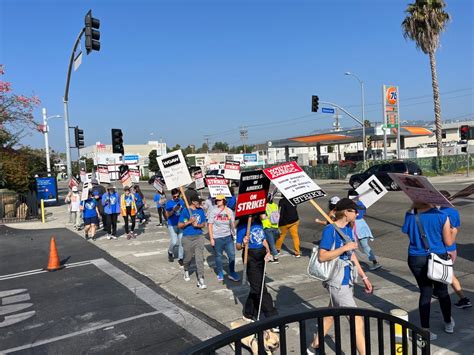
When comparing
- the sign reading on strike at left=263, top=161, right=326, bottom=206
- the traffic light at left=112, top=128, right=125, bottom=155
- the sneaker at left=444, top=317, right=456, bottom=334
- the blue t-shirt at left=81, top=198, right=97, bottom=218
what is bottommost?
the sneaker at left=444, top=317, right=456, bottom=334

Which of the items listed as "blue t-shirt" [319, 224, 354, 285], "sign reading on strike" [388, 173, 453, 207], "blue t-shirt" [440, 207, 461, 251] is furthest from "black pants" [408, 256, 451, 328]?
"blue t-shirt" [319, 224, 354, 285]

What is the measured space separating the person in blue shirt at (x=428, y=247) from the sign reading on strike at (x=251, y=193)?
204 cm

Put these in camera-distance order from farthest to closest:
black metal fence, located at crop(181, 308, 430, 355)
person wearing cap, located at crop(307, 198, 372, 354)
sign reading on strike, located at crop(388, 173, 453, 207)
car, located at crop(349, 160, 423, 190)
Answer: car, located at crop(349, 160, 423, 190) → sign reading on strike, located at crop(388, 173, 453, 207) → person wearing cap, located at crop(307, 198, 372, 354) → black metal fence, located at crop(181, 308, 430, 355)

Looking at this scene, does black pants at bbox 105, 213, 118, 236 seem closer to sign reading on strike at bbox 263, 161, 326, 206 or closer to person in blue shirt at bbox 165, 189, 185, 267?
person in blue shirt at bbox 165, 189, 185, 267

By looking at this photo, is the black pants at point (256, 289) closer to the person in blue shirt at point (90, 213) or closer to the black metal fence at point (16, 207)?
the person in blue shirt at point (90, 213)

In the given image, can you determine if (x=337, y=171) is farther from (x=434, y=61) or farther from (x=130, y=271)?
(x=130, y=271)

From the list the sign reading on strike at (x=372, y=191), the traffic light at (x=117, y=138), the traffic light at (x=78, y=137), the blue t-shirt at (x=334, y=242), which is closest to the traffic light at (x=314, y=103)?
the traffic light at (x=117, y=138)

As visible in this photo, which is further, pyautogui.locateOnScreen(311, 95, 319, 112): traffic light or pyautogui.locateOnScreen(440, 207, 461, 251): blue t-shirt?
pyautogui.locateOnScreen(311, 95, 319, 112): traffic light

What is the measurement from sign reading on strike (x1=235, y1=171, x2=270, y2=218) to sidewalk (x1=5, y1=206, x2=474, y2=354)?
146cm

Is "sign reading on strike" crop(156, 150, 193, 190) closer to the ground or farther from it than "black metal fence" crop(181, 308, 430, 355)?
farther from it

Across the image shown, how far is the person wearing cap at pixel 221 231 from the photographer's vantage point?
7.48m

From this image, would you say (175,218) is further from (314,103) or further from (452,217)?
(314,103)

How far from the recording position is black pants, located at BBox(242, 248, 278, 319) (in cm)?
523

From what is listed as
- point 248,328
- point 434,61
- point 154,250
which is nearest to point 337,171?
point 434,61
